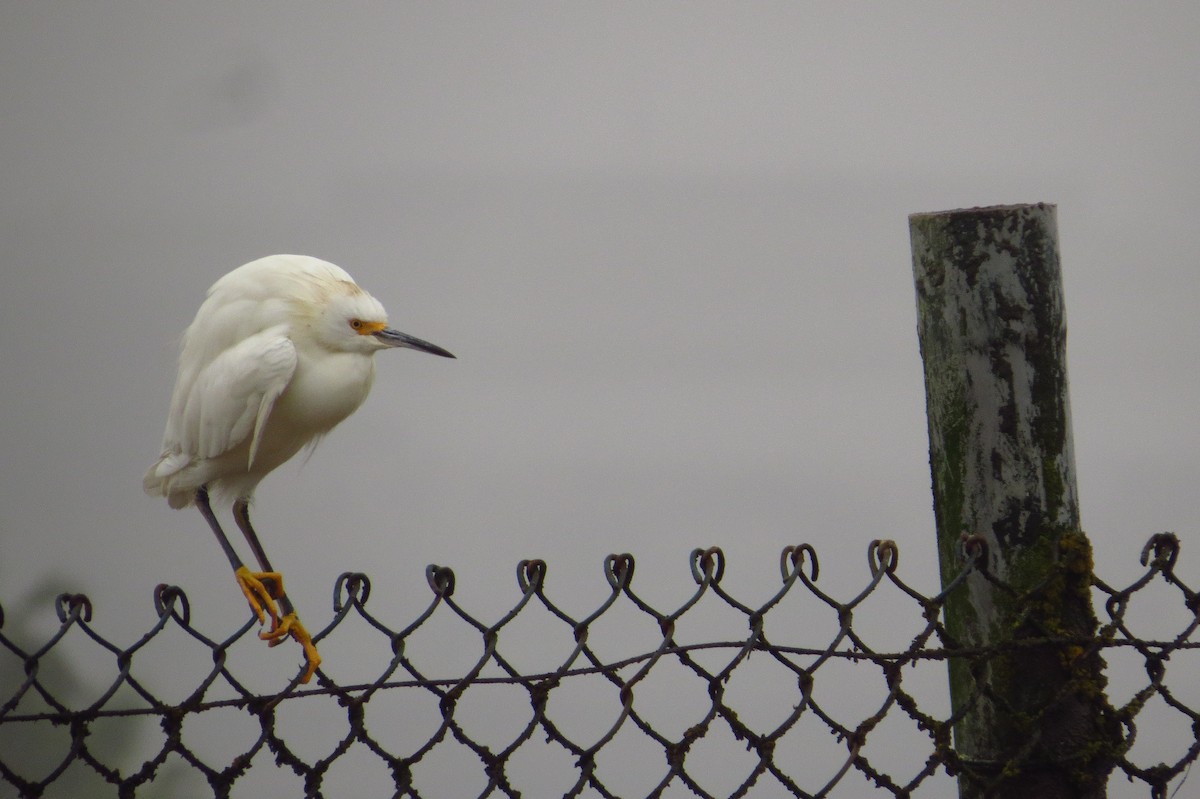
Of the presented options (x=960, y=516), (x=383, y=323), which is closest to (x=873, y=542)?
(x=960, y=516)

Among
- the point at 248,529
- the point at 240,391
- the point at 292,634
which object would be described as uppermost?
the point at 240,391

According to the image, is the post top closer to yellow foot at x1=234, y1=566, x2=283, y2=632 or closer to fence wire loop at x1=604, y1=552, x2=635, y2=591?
fence wire loop at x1=604, y1=552, x2=635, y2=591

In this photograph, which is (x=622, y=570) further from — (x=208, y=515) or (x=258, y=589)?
(x=208, y=515)

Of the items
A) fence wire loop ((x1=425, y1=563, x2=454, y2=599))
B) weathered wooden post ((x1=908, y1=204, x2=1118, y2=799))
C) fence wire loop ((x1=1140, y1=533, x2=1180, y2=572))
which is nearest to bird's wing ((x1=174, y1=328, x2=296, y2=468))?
fence wire loop ((x1=425, y1=563, x2=454, y2=599))

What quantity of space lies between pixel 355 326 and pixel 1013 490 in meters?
0.71

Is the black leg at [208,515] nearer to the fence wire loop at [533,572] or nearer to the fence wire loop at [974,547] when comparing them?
the fence wire loop at [533,572]

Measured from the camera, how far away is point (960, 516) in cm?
82

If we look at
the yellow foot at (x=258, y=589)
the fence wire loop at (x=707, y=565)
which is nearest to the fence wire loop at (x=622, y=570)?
the fence wire loop at (x=707, y=565)

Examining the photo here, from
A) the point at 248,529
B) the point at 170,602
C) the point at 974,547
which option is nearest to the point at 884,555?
the point at 974,547

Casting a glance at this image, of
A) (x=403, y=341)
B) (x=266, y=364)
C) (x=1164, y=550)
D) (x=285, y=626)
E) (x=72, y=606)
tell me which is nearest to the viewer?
(x=72, y=606)

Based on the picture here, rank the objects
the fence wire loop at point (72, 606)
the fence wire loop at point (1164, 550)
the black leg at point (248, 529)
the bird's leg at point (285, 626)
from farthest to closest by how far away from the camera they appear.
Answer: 1. the black leg at point (248, 529)
2. the bird's leg at point (285, 626)
3. the fence wire loop at point (1164, 550)
4. the fence wire loop at point (72, 606)

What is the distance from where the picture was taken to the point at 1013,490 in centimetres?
80

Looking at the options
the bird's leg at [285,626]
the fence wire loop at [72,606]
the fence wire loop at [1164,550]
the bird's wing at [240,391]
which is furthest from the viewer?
the bird's wing at [240,391]

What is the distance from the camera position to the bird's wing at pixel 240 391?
115 centimetres
